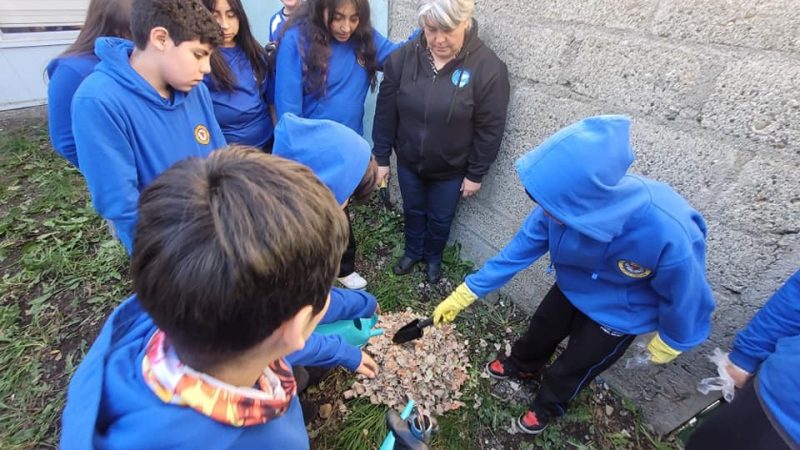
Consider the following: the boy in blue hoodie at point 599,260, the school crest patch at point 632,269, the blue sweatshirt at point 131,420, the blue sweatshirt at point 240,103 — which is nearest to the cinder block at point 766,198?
the boy in blue hoodie at point 599,260

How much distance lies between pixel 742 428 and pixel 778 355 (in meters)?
0.28

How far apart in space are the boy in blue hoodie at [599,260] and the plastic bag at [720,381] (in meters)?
0.20

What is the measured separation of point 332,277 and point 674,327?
145cm

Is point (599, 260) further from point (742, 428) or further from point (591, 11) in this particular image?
point (591, 11)

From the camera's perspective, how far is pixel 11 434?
82.7 inches

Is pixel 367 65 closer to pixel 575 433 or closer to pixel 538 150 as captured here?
pixel 538 150

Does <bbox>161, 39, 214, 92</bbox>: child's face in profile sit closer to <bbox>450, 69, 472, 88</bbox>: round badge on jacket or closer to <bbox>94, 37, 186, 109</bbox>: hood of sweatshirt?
<bbox>94, 37, 186, 109</bbox>: hood of sweatshirt

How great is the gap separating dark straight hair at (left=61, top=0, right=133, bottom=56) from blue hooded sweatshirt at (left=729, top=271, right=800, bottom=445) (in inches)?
117

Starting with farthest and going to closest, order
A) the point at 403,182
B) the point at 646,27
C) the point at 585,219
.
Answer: the point at 403,182 < the point at 646,27 < the point at 585,219

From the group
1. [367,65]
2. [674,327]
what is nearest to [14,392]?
[367,65]

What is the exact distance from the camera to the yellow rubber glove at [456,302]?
196 cm

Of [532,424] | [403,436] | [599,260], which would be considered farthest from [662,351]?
[403,436]

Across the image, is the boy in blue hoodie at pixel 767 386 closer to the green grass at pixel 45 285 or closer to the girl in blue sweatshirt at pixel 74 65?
the girl in blue sweatshirt at pixel 74 65

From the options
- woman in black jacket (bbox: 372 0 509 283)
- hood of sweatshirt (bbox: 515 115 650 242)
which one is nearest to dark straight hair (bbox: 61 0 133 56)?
woman in black jacket (bbox: 372 0 509 283)
